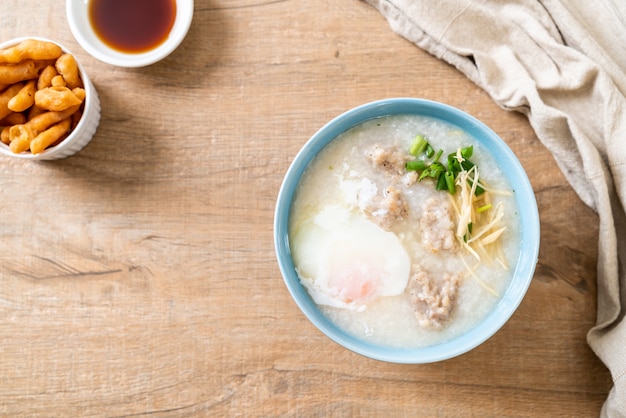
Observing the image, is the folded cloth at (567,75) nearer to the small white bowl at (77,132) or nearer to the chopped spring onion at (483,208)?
the chopped spring onion at (483,208)

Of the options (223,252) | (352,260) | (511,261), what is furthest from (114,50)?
(511,261)

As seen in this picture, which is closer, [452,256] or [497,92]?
[452,256]

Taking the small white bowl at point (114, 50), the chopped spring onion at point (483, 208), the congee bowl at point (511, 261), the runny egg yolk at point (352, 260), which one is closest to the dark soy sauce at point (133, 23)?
the small white bowl at point (114, 50)

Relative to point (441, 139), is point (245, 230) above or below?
below

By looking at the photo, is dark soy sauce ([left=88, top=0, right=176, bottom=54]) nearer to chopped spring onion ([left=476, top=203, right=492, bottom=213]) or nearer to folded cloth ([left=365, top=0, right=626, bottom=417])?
folded cloth ([left=365, top=0, right=626, bottom=417])

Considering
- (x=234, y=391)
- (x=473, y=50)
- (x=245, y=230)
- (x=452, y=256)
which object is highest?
(x=473, y=50)

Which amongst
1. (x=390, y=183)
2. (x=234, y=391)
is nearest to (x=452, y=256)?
(x=390, y=183)

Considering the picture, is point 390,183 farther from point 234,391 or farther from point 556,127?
point 234,391
